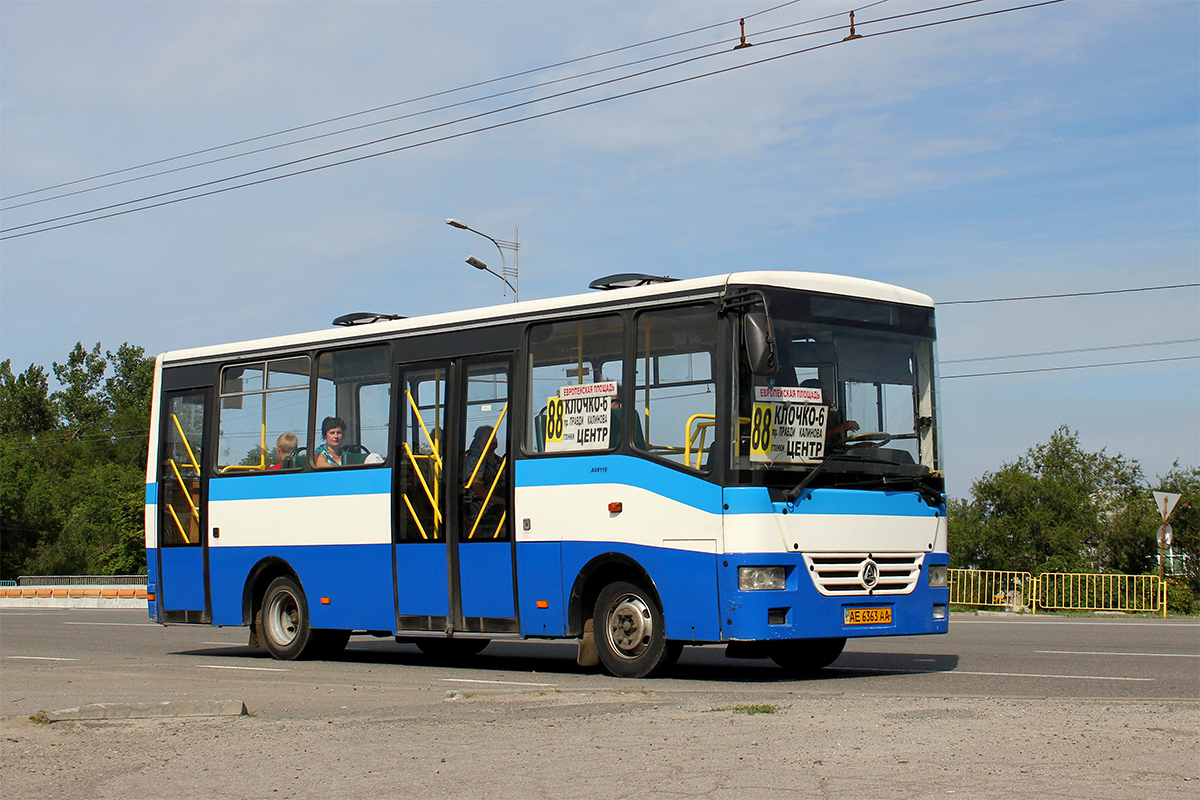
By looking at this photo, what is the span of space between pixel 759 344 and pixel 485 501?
369 centimetres

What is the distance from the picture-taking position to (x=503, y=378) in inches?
543

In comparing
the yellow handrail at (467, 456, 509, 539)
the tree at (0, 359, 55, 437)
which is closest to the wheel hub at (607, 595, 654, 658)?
the yellow handrail at (467, 456, 509, 539)

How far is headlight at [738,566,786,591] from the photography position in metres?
11.6

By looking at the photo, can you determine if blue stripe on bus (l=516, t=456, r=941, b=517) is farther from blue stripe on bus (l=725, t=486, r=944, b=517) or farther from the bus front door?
the bus front door

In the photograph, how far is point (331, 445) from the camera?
613 inches

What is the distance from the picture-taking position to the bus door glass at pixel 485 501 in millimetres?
13648

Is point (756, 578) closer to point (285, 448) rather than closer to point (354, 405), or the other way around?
point (354, 405)

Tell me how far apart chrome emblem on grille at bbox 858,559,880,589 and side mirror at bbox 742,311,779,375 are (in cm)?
199

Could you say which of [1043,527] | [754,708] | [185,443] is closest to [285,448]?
[185,443]

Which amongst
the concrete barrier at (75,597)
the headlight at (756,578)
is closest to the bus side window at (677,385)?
the headlight at (756,578)

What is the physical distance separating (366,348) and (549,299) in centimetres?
285

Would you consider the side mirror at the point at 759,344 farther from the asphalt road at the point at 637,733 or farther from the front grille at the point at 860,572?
the asphalt road at the point at 637,733

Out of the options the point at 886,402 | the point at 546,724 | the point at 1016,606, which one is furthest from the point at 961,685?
the point at 1016,606

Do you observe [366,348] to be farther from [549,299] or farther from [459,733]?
[459,733]
